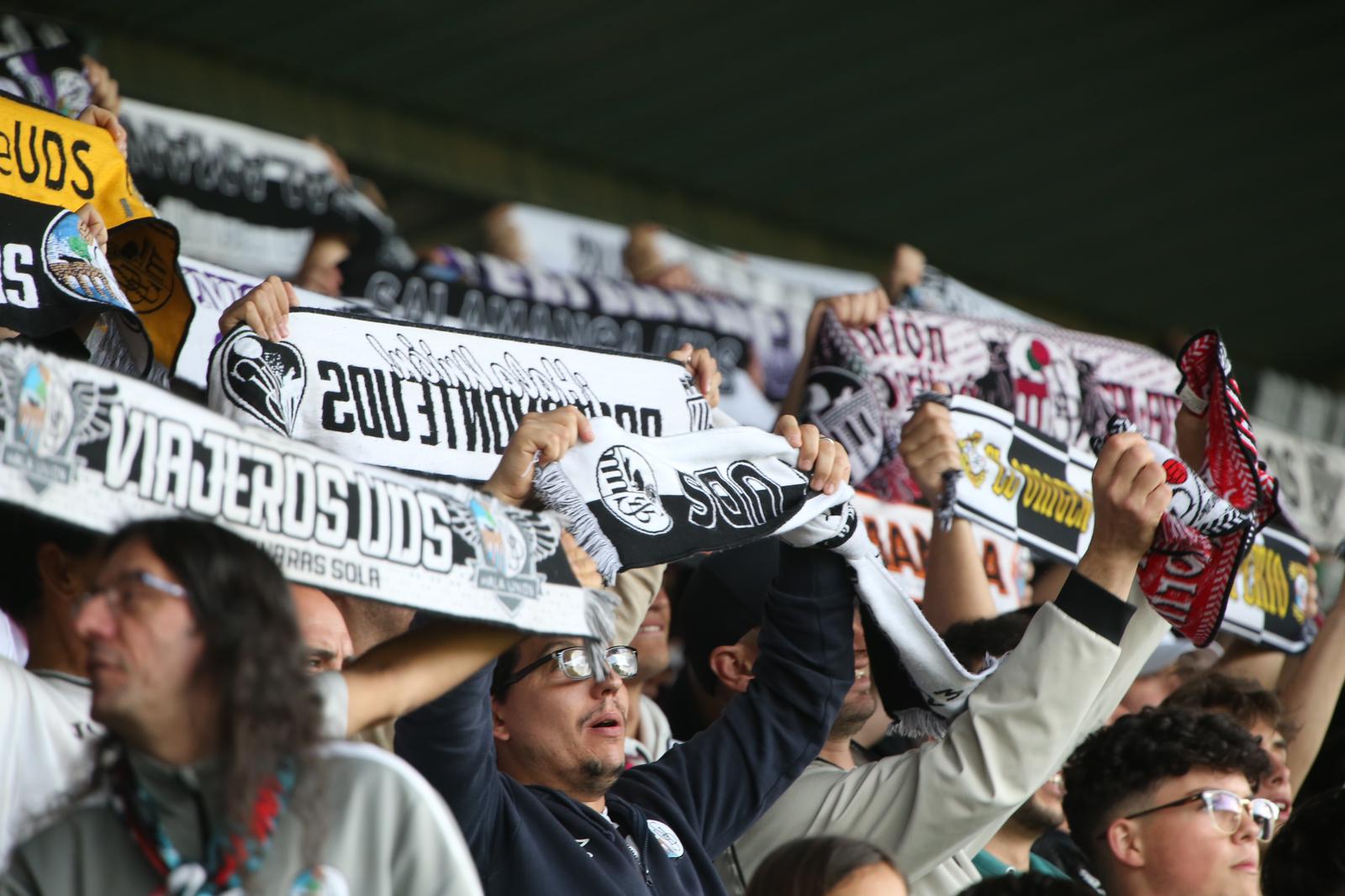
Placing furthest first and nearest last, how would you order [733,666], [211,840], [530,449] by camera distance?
[733,666]
[530,449]
[211,840]

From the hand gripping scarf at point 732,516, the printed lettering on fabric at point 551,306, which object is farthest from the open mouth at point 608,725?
the printed lettering on fabric at point 551,306

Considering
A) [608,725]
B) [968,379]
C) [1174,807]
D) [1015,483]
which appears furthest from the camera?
[968,379]

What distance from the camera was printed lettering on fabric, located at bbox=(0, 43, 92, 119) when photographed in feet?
13.8

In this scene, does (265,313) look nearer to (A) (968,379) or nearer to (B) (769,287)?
(A) (968,379)

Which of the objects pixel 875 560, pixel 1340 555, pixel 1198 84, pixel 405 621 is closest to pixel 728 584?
pixel 875 560

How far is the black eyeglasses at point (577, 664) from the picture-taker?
2.93 m

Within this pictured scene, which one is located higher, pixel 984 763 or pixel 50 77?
pixel 50 77

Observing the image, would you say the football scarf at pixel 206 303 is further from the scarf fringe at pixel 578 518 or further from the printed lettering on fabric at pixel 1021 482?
the printed lettering on fabric at pixel 1021 482

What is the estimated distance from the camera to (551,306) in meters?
5.46

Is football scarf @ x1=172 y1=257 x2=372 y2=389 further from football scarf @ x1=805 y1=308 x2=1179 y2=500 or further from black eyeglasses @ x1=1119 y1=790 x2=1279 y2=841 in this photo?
black eyeglasses @ x1=1119 y1=790 x2=1279 y2=841

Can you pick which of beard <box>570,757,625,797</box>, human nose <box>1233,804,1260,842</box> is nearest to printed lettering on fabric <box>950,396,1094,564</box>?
human nose <box>1233,804,1260,842</box>

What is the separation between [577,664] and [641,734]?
1.03 m

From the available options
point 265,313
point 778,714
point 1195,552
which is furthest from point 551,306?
point 1195,552

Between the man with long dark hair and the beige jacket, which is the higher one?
the man with long dark hair
